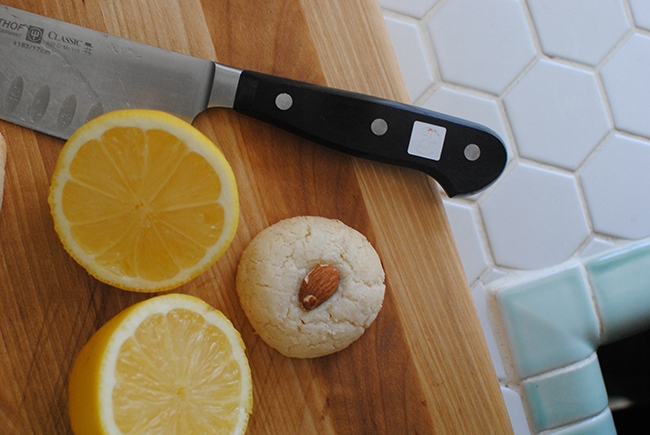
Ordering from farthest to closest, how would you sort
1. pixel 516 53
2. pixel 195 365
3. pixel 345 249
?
1. pixel 516 53
2. pixel 345 249
3. pixel 195 365

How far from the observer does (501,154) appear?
44.2 inches

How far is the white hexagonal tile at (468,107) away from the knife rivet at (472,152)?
1.02 ft

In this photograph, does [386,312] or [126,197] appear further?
[386,312]

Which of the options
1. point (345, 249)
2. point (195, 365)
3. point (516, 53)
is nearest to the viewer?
point (195, 365)

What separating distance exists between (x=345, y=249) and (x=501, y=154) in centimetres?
36

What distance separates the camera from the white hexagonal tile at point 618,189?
56.6 inches

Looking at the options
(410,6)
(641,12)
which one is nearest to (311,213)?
(410,6)

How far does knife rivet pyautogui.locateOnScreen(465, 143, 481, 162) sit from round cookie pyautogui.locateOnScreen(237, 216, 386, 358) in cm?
28

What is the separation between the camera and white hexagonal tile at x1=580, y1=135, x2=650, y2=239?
144 centimetres

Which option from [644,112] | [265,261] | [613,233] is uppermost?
[644,112]

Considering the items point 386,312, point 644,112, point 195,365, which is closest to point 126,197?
point 195,365

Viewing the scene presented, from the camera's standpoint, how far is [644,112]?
57.1 inches

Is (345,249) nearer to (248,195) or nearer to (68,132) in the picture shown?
(248,195)

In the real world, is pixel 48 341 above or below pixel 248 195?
below
